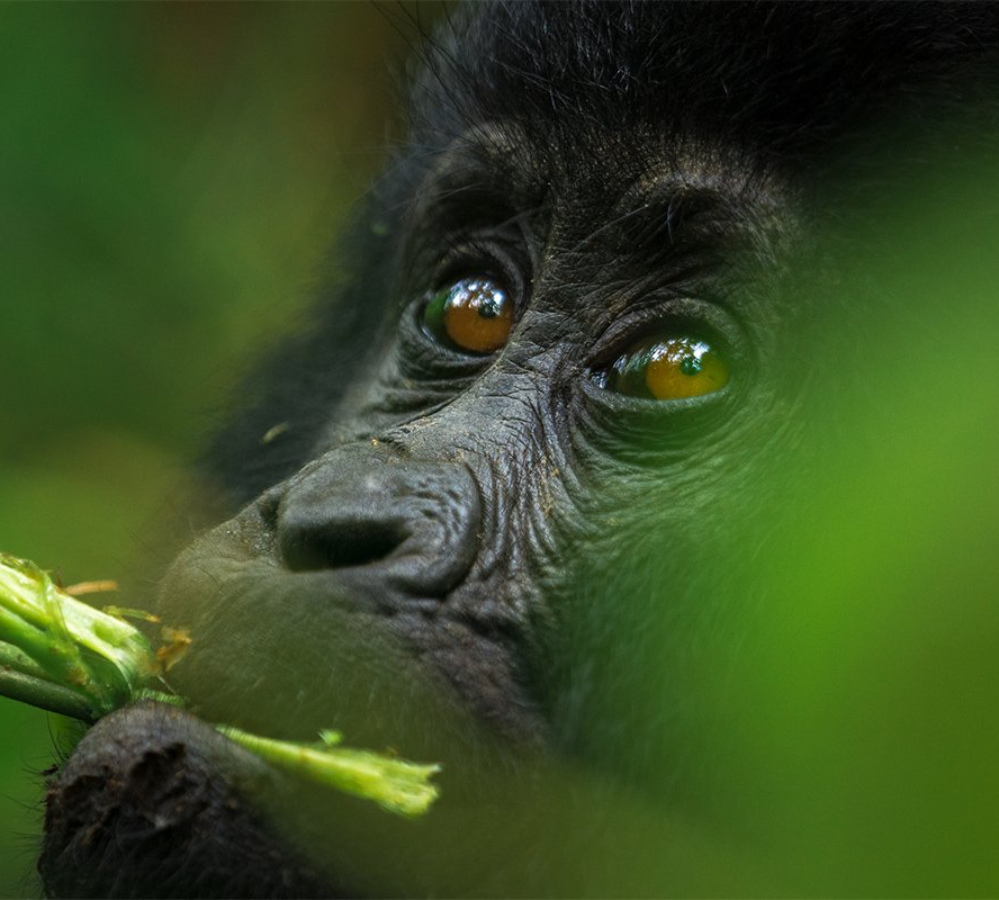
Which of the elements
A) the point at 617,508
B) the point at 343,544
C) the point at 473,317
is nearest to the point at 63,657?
the point at 343,544

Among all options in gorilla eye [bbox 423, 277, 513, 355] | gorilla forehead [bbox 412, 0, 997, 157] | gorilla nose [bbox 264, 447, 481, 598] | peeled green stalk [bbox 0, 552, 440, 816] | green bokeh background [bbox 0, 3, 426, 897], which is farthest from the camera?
green bokeh background [bbox 0, 3, 426, 897]

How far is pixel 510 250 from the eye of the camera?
9.89 ft

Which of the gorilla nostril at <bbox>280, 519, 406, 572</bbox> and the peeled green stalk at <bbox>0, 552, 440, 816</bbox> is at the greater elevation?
the gorilla nostril at <bbox>280, 519, 406, 572</bbox>

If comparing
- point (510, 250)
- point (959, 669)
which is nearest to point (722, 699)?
point (959, 669)

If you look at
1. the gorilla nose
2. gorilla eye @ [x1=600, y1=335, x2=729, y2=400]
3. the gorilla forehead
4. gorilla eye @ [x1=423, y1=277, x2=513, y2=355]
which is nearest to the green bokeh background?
gorilla eye @ [x1=423, y1=277, x2=513, y2=355]

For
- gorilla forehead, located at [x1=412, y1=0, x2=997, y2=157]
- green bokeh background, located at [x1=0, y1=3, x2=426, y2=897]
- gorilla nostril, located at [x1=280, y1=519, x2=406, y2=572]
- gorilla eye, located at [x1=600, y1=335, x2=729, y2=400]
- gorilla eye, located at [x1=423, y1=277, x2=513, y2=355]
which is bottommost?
gorilla nostril, located at [x1=280, y1=519, x2=406, y2=572]

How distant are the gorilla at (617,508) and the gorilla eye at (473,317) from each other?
59mm

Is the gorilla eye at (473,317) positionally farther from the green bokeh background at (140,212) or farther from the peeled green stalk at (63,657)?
the green bokeh background at (140,212)

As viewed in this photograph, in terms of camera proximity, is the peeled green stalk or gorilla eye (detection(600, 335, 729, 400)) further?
gorilla eye (detection(600, 335, 729, 400))

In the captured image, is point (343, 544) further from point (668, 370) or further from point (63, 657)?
point (668, 370)

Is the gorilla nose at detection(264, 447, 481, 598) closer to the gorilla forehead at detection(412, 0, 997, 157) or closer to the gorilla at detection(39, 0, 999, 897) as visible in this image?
the gorilla at detection(39, 0, 999, 897)

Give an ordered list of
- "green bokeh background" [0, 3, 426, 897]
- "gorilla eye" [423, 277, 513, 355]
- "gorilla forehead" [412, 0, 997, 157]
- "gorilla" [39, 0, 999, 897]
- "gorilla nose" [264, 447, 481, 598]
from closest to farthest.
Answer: "gorilla" [39, 0, 999, 897] < "gorilla nose" [264, 447, 481, 598] < "gorilla forehead" [412, 0, 997, 157] < "gorilla eye" [423, 277, 513, 355] < "green bokeh background" [0, 3, 426, 897]

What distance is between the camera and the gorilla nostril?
7.42ft

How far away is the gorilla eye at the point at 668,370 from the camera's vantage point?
254 centimetres
